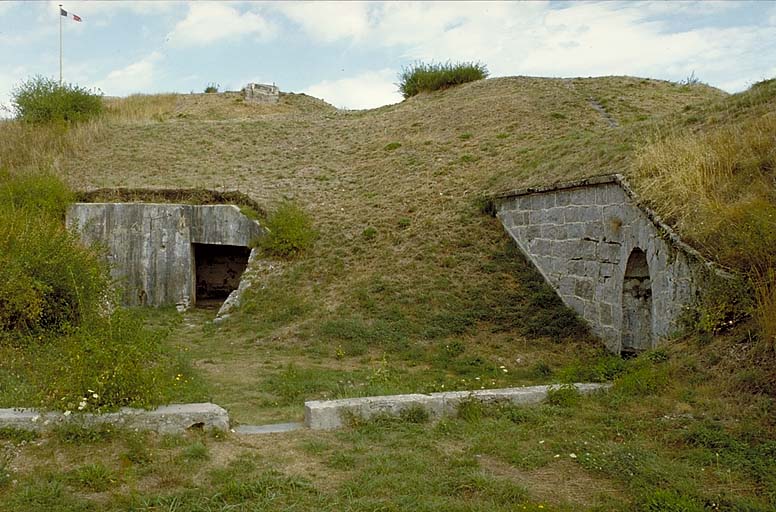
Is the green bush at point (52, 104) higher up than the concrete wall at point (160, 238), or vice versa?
the green bush at point (52, 104)

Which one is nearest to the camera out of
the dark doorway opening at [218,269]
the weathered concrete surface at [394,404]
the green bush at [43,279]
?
the weathered concrete surface at [394,404]

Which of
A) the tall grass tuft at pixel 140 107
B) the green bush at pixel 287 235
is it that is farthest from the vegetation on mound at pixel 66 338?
the tall grass tuft at pixel 140 107

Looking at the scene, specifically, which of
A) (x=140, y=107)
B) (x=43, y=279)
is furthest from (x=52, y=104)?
(x=43, y=279)

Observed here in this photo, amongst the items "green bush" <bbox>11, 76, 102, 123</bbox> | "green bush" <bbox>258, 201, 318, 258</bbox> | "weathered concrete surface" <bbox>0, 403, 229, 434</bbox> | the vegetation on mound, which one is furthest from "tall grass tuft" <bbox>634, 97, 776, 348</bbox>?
"green bush" <bbox>11, 76, 102, 123</bbox>

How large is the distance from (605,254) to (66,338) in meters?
7.25

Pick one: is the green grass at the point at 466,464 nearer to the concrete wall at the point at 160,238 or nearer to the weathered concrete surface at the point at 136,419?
the weathered concrete surface at the point at 136,419

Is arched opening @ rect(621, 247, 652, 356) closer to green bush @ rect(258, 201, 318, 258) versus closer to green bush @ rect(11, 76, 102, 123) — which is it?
green bush @ rect(258, 201, 318, 258)

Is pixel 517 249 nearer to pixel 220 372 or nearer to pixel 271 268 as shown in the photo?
pixel 271 268

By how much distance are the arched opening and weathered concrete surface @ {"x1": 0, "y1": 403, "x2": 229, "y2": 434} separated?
6.07m

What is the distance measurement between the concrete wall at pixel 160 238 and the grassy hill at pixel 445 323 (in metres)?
0.87

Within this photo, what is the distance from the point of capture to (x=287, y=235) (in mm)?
14414

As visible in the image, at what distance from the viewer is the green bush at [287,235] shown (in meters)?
14.4

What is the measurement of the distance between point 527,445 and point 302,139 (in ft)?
56.5

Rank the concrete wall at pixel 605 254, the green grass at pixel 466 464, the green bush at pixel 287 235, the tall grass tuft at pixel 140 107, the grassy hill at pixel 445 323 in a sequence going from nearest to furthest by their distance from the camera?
1. the green grass at pixel 466 464
2. the grassy hill at pixel 445 323
3. the concrete wall at pixel 605 254
4. the green bush at pixel 287 235
5. the tall grass tuft at pixel 140 107
